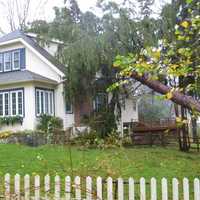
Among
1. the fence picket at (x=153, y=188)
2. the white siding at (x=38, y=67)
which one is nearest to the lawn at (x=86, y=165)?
the fence picket at (x=153, y=188)

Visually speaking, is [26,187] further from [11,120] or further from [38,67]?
[38,67]

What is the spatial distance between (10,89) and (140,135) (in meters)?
8.56

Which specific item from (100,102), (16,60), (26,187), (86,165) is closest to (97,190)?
(26,187)

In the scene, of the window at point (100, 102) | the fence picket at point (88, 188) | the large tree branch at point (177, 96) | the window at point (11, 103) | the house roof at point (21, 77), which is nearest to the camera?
the fence picket at point (88, 188)

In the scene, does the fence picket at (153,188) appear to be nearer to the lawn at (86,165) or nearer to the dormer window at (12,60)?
the lawn at (86,165)

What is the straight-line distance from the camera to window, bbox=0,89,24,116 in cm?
2302

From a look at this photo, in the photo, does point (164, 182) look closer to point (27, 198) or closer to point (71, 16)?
Answer: point (27, 198)

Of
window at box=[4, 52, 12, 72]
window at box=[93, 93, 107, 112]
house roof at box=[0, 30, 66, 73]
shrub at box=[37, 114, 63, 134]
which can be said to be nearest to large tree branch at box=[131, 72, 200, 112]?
shrub at box=[37, 114, 63, 134]

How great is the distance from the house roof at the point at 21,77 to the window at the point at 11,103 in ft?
2.32

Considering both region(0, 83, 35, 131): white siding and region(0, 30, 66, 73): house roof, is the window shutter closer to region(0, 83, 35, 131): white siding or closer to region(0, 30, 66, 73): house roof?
region(0, 30, 66, 73): house roof

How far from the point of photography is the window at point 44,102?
23047 mm

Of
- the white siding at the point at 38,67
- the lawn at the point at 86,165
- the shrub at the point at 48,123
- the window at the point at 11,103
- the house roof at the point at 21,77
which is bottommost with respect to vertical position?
the lawn at the point at 86,165

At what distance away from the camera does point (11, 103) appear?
23.3m

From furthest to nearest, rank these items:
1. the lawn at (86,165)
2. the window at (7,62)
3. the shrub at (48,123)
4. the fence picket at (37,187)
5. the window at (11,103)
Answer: the window at (7,62)
the window at (11,103)
the shrub at (48,123)
the lawn at (86,165)
the fence picket at (37,187)
